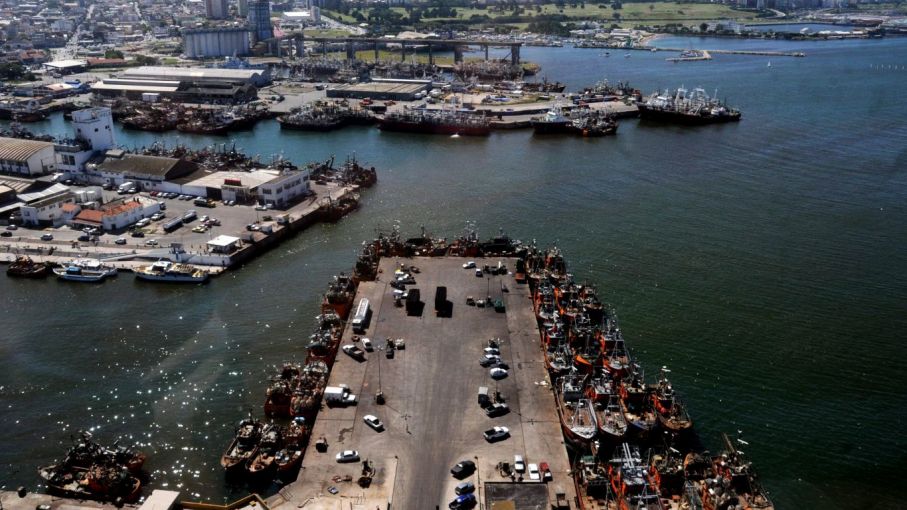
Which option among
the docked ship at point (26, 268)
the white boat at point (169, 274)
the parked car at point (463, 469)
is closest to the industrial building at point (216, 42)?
the docked ship at point (26, 268)

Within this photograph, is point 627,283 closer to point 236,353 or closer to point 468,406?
point 468,406

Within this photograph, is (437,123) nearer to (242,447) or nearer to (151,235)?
(151,235)

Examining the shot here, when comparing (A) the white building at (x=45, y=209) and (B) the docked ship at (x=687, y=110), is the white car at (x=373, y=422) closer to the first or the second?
(A) the white building at (x=45, y=209)

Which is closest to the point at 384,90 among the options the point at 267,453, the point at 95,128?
the point at 95,128

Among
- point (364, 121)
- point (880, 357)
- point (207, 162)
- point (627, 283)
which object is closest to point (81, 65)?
point (364, 121)

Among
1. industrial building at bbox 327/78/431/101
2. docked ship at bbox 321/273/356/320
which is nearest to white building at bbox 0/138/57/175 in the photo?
docked ship at bbox 321/273/356/320

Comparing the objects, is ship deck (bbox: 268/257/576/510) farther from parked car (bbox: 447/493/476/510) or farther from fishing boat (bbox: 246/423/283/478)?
fishing boat (bbox: 246/423/283/478)
